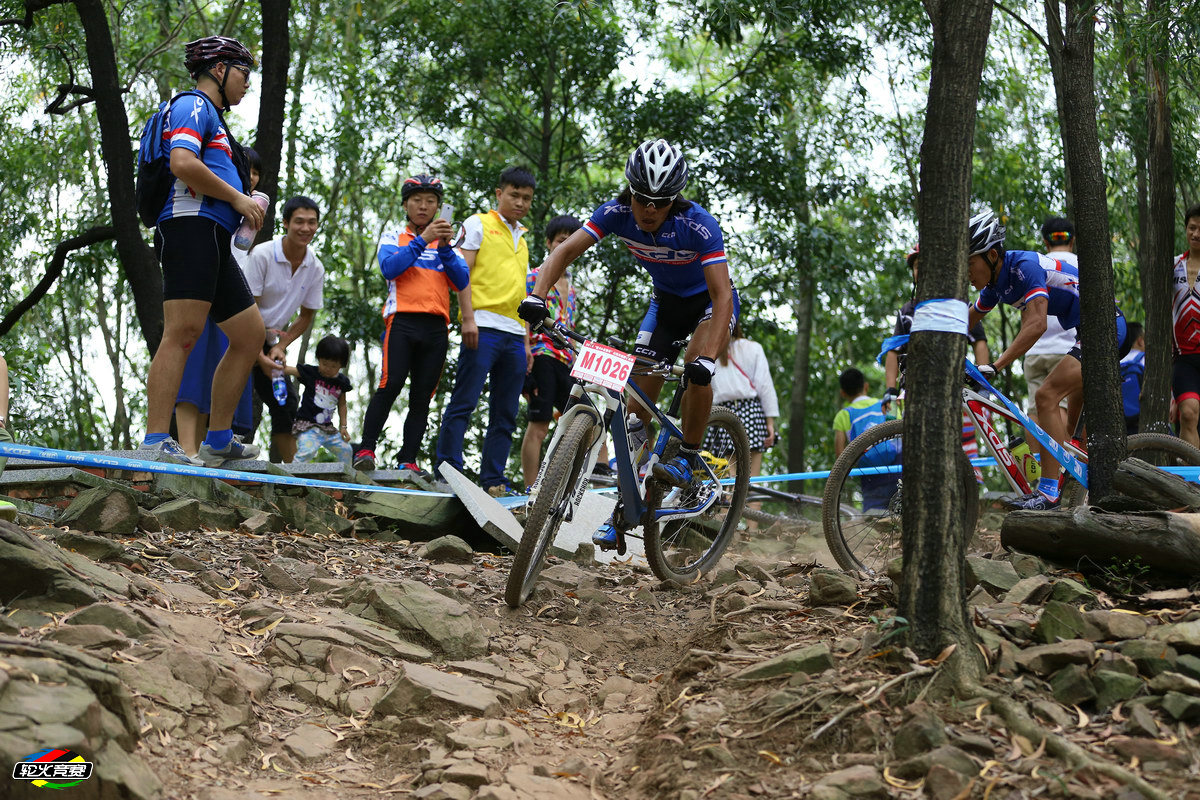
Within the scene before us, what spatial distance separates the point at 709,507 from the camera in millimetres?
6191

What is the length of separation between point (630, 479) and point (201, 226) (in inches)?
110

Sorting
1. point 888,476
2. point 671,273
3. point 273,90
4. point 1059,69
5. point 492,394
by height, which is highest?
point 273,90

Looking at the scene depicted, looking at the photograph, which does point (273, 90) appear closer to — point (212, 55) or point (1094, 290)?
point (212, 55)

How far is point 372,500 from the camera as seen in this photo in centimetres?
702

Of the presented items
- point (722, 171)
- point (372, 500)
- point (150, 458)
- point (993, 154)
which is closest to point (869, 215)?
point (993, 154)

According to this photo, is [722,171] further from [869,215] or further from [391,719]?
[391,719]

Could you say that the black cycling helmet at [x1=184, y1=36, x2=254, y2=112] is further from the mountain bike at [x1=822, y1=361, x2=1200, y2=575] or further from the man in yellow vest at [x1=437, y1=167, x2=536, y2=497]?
the mountain bike at [x1=822, y1=361, x2=1200, y2=575]

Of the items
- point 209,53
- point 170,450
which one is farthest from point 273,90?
point 170,450

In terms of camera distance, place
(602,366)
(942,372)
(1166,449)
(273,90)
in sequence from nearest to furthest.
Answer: (942,372) → (602,366) → (1166,449) → (273,90)

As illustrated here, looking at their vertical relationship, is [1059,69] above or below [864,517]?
above

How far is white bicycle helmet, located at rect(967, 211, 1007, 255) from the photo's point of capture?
6270mm

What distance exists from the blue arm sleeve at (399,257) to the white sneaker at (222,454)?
1.70 metres

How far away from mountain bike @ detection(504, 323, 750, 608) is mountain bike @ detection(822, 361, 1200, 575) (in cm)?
75

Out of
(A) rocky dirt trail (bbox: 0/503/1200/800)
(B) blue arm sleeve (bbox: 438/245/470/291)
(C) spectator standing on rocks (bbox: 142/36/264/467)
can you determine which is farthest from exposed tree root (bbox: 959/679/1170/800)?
(B) blue arm sleeve (bbox: 438/245/470/291)
